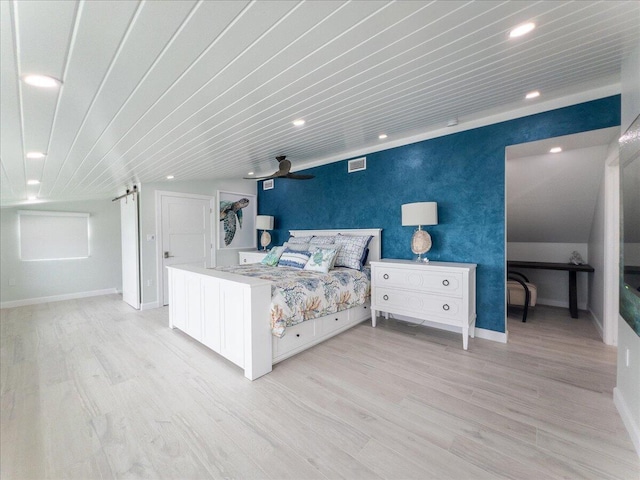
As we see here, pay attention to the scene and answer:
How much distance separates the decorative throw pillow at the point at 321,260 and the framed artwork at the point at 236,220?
2589 millimetres

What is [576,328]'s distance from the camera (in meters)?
3.26

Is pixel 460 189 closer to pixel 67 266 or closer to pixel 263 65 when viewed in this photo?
pixel 263 65

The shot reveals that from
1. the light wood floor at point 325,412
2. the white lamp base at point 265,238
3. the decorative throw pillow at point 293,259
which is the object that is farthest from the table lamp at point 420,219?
the white lamp base at point 265,238

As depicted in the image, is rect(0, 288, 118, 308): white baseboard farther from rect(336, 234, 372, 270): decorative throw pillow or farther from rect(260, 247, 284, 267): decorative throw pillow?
rect(336, 234, 372, 270): decorative throw pillow

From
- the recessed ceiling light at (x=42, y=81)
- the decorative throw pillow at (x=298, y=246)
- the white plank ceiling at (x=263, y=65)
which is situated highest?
the white plank ceiling at (x=263, y=65)

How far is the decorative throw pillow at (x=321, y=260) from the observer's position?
3295 millimetres

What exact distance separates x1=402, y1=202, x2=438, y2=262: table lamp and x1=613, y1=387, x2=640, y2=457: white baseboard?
5.86 ft

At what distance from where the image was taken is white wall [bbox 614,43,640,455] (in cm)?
152

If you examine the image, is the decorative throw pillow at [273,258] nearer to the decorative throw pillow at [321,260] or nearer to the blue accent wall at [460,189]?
the decorative throw pillow at [321,260]

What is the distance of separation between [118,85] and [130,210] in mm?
3868

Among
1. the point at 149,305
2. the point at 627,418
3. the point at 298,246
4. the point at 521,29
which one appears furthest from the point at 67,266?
the point at 627,418

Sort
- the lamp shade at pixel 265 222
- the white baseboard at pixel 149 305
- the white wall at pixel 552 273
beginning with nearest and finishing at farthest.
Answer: the white wall at pixel 552 273 → the white baseboard at pixel 149 305 → the lamp shade at pixel 265 222

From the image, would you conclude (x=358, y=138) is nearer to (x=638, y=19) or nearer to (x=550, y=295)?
(x=638, y=19)

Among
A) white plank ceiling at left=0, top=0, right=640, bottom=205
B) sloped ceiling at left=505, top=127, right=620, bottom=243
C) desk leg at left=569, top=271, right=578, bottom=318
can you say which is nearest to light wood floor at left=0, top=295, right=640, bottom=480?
desk leg at left=569, top=271, right=578, bottom=318
